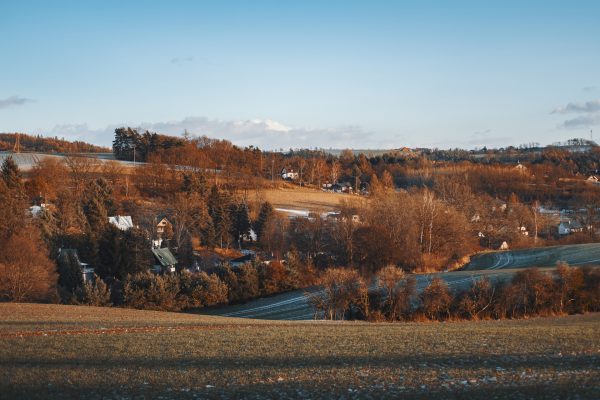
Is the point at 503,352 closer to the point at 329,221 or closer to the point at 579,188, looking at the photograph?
the point at 329,221

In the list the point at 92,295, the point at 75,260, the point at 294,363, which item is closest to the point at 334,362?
the point at 294,363

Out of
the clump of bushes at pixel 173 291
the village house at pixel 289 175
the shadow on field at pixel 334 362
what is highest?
the village house at pixel 289 175

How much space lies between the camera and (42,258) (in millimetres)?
43656

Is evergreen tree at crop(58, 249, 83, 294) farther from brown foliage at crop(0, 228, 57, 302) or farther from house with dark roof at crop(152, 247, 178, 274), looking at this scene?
house with dark roof at crop(152, 247, 178, 274)

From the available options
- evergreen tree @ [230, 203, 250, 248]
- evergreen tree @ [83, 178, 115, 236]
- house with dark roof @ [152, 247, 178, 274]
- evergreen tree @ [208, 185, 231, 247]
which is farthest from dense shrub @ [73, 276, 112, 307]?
evergreen tree @ [230, 203, 250, 248]

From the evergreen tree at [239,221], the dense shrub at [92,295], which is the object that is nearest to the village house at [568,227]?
the evergreen tree at [239,221]

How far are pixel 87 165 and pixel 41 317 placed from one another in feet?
236

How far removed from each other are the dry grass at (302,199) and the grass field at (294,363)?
7641cm

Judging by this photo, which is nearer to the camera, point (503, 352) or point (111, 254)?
point (503, 352)

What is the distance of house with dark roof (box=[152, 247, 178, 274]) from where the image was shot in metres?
59.2

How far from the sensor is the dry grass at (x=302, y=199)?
326ft

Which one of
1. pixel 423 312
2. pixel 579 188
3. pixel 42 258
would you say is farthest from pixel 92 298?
pixel 579 188

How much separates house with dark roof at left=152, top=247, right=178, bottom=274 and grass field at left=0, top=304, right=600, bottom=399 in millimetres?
39012

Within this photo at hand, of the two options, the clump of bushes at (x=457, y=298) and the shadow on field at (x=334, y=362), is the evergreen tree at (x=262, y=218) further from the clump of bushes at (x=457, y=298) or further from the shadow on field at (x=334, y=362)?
the shadow on field at (x=334, y=362)
